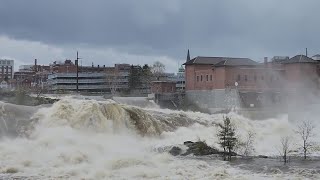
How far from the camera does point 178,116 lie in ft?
163

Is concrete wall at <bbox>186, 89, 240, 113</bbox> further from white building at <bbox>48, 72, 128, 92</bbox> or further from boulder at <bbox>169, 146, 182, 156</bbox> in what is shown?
white building at <bbox>48, 72, 128, 92</bbox>

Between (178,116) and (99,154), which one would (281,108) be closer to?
(178,116)

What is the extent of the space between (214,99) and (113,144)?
4654cm

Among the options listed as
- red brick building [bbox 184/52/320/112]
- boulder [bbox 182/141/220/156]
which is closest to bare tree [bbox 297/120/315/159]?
boulder [bbox 182/141/220/156]

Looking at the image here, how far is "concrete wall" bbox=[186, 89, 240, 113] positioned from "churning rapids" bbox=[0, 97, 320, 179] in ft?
72.4

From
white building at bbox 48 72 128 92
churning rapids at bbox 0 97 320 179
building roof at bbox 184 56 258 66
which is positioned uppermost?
building roof at bbox 184 56 258 66

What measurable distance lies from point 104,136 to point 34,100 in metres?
23.9

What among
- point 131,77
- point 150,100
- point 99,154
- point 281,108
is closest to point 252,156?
point 99,154

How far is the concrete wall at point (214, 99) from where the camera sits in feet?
243

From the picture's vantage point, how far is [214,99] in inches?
3135

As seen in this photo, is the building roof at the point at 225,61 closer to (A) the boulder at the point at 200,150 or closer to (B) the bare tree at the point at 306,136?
(B) the bare tree at the point at 306,136

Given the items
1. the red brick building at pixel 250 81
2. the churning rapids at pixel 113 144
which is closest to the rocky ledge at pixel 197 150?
the churning rapids at pixel 113 144

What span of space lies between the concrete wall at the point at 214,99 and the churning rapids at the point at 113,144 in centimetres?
2208

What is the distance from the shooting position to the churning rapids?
79.6 ft
